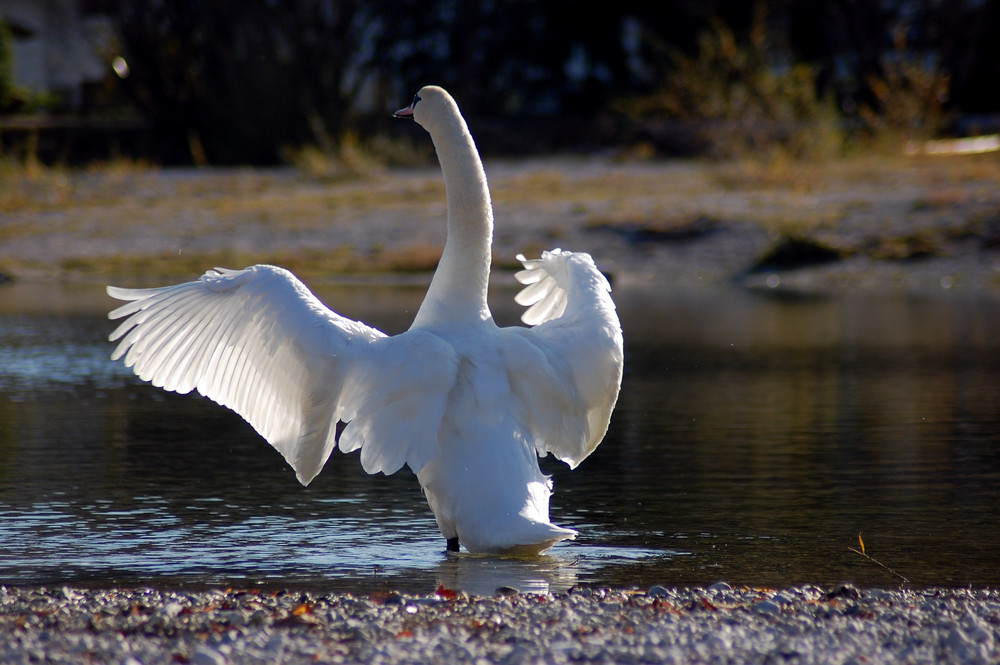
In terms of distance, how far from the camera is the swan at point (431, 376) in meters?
5.81

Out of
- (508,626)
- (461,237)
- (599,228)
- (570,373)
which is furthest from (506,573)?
(599,228)

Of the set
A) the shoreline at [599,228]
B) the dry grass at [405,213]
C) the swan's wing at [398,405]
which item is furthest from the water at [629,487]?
the dry grass at [405,213]

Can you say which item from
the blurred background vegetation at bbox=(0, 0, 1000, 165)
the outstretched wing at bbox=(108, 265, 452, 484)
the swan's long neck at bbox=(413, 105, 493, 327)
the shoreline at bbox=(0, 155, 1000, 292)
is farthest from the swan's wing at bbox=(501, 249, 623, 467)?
the blurred background vegetation at bbox=(0, 0, 1000, 165)

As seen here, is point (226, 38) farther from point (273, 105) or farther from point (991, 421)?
point (991, 421)

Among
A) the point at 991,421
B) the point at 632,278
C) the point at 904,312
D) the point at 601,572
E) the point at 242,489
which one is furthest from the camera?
the point at 632,278

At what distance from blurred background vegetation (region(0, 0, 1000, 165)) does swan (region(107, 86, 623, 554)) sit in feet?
53.4

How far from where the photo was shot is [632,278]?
57.6ft

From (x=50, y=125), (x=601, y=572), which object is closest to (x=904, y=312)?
(x=601, y=572)

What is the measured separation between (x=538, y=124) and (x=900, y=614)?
25.7 m

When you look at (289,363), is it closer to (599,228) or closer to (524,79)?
(599,228)

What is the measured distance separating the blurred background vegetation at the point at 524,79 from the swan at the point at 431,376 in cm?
1627

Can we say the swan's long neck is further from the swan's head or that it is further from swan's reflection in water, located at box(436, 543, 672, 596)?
swan's reflection in water, located at box(436, 543, 672, 596)

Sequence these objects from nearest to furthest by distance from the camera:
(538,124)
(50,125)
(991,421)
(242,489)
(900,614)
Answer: (900,614) < (242,489) < (991,421) < (50,125) < (538,124)

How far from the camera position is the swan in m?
5.81
